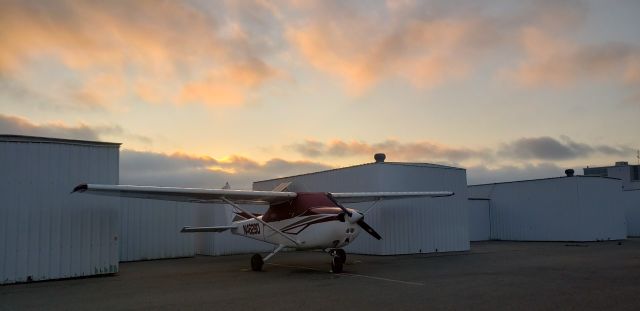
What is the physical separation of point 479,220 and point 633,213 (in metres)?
14.4

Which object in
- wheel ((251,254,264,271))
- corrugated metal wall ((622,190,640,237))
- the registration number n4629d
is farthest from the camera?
corrugated metal wall ((622,190,640,237))

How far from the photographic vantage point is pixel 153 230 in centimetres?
2167

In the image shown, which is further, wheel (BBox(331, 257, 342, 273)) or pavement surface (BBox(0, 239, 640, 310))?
wheel (BBox(331, 257, 342, 273))

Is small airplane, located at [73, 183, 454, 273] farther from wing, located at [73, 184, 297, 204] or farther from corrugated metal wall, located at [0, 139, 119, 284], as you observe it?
corrugated metal wall, located at [0, 139, 119, 284]

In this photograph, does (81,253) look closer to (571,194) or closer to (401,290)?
(401,290)

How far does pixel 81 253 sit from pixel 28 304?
14.5 ft

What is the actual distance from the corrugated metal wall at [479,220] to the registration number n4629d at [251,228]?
19.2m

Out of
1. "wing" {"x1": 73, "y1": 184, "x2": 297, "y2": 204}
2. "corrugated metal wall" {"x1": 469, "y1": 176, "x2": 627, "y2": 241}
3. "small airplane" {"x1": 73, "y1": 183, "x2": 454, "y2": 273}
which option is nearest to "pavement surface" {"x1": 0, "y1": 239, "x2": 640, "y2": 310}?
"small airplane" {"x1": 73, "y1": 183, "x2": 454, "y2": 273}

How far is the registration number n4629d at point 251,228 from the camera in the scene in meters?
17.9

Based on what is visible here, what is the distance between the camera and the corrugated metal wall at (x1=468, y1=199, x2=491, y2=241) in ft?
107

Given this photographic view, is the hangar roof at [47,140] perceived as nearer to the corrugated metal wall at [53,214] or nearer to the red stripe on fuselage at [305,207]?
the corrugated metal wall at [53,214]

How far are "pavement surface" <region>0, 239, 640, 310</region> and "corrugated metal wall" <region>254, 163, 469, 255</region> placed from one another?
4.73m

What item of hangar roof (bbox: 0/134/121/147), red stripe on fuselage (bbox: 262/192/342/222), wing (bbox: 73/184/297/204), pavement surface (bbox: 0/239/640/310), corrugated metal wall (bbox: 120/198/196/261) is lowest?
pavement surface (bbox: 0/239/640/310)

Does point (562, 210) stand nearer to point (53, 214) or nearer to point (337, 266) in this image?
point (337, 266)
